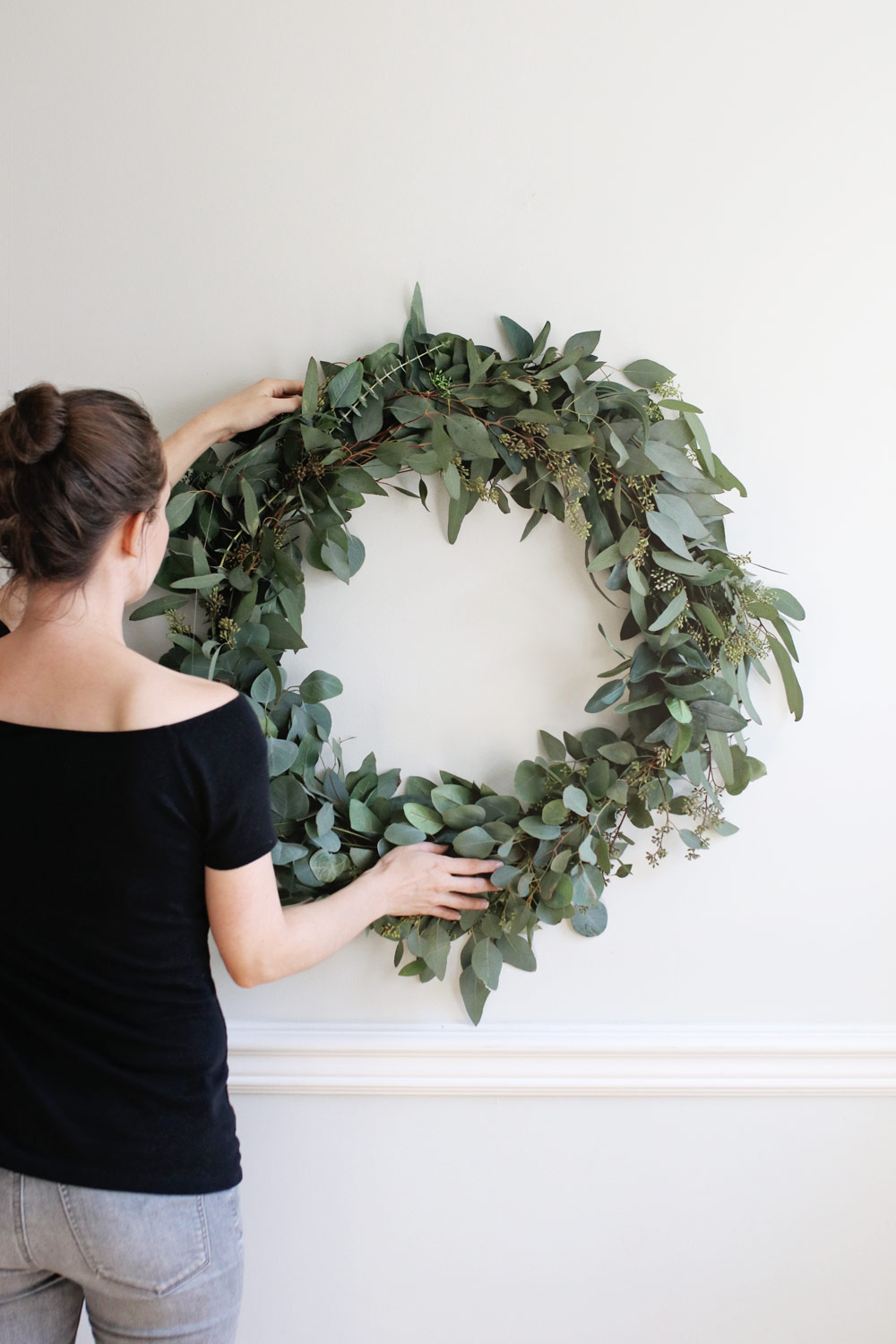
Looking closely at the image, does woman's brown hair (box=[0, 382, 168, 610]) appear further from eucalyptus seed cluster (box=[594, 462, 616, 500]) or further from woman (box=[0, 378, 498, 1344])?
eucalyptus seed cluster (box=[594, 462, 616, 500])

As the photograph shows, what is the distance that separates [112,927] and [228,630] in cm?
40

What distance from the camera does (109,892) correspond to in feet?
2.48

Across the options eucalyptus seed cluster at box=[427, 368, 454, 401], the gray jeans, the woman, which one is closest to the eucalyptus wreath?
eucalyptus seed cluster at box=[427, 368, 454, 401]

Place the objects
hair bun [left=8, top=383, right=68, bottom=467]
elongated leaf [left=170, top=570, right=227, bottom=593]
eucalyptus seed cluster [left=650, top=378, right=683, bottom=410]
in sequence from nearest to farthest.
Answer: hair bun [left=8, top=383, right=68, bottom=467] < elongated leaf [left=170, top=570, right=227, bottom=593] < eucalyptus seed cluster [left=650, top=378, right=683, bottom=410]

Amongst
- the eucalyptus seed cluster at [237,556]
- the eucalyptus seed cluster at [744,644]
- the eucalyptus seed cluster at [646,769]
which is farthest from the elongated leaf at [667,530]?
the eucalyptus seed cluster at [237,556]

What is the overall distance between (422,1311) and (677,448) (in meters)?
1.22

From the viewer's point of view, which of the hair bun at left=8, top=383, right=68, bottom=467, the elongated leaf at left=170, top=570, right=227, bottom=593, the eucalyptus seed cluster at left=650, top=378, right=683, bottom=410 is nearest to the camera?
the hair bun at left=8, top=383, right=68, bottom=467

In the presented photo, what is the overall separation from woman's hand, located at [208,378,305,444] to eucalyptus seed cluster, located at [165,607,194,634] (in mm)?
220

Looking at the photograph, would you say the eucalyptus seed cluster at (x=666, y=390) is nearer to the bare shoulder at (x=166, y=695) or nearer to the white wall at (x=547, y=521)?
the white wall at (x=547, y=521)

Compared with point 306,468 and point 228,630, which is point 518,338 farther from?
point 228,630

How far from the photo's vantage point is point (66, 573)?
75cm

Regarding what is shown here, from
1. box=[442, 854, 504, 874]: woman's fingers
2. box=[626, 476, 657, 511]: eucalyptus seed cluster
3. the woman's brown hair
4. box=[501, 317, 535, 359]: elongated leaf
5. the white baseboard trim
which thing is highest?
box=[501, 317, 535, 359]: elongated leaf

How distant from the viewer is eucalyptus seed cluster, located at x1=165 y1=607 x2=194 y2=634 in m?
1.09

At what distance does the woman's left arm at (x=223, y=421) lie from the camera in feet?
3.45
